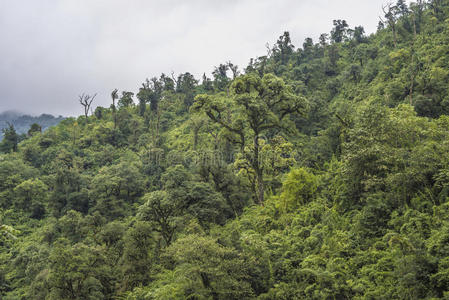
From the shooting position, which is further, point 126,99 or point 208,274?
point 126,99

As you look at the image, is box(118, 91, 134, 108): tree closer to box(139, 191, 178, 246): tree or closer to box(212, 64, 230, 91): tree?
box(212, 64, 230, 91): tree

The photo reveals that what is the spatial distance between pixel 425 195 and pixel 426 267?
3935mm

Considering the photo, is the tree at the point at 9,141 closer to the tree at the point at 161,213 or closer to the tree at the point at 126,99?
the tree at the point at 126,99

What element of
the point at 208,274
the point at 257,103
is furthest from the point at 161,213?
the point at 257,103

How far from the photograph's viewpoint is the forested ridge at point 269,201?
10.2 meters

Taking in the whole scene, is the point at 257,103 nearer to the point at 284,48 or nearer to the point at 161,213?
the point at 161,213

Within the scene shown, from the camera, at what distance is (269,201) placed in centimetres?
1816

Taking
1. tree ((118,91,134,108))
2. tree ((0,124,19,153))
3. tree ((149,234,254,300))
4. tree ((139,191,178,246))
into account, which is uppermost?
tree ((118,91,134,108))

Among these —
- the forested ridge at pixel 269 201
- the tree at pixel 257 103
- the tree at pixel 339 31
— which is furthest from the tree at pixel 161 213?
the tree at pixel 339 31

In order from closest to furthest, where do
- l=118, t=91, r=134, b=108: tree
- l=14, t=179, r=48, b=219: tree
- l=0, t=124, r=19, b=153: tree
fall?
l=14, t=179, r=48, b=219: tree < l=0, t=124, r=19, b=153: tree < l=118, t=91, r=134, b=108: tree

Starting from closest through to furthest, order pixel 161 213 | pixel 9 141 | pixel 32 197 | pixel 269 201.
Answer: pixel 161 213, pixel 269 201, pixel 32 197, pixel 9 141

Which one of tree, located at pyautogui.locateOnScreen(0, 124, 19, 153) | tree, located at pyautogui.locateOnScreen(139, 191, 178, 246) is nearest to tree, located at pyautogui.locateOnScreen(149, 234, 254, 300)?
tree, located at pyautogui.locateOnScreen(139, 191, 178, 246)

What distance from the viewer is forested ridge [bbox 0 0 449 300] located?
10.2 meters

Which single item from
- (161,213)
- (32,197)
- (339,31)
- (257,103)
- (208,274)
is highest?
(339,31)
